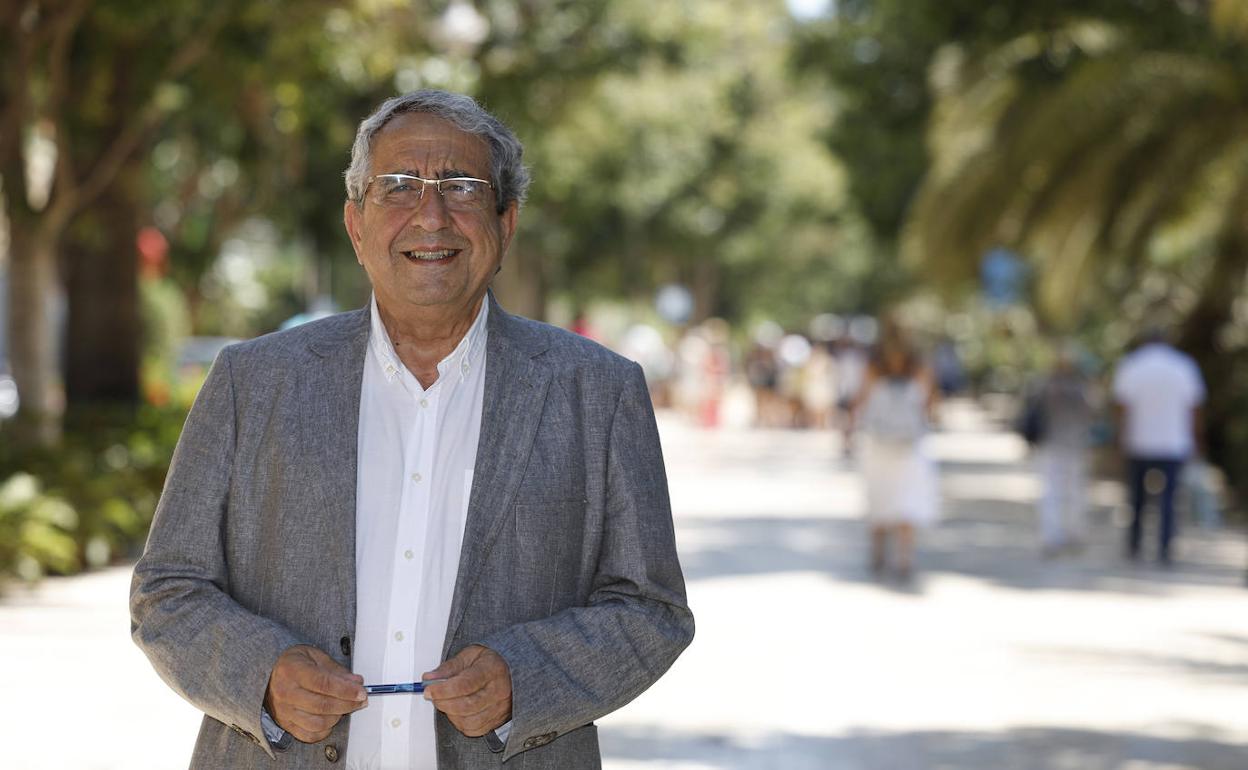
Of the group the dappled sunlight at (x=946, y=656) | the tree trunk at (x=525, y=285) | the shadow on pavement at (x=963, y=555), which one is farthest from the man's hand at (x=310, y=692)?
the tree trunk at (x=525, y=285)

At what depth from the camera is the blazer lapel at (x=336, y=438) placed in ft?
8.96

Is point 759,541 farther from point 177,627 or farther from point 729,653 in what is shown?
point 177,627

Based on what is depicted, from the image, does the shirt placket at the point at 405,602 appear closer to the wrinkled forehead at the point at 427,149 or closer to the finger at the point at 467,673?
the finger at the point at 467,673

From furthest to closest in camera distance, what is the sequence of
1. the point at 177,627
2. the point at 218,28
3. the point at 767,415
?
1. the point at 767,415
2. the point at 218,28
3. the point at 177,627

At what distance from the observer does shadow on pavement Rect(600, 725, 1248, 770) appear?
23.4 feet

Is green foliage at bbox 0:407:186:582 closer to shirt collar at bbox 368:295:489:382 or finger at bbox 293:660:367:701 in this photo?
shirt collar at bbox 368:295:489:382

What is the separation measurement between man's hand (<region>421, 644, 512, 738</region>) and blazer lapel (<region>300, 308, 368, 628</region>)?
20 cm

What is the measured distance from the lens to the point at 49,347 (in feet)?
47.3

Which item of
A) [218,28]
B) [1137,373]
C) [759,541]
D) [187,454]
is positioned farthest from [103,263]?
[187,454]

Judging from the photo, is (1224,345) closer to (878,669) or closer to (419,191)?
(878,669)

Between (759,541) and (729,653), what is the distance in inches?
221

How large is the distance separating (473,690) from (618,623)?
0.90 feet

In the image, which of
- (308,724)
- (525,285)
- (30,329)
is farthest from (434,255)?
(525,285)

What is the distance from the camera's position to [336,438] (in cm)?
279
